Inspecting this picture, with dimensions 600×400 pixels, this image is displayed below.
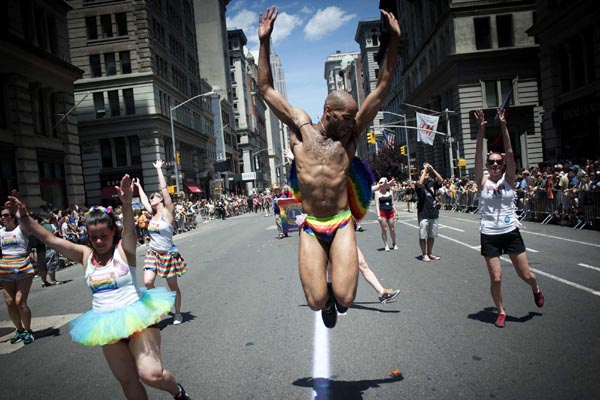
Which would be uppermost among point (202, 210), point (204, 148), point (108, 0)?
point (108, 0)

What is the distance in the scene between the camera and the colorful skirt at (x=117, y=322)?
3438 millimetres

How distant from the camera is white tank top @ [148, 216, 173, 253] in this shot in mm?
7141

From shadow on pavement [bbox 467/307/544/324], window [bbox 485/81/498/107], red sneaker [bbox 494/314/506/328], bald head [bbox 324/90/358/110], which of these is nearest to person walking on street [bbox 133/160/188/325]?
bald head [bbox 324/90/358/110]

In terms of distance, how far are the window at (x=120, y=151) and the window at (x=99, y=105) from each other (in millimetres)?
2477

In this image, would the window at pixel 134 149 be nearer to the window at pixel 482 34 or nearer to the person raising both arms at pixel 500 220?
the window at pixel 482 34

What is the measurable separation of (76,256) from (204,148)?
195ft

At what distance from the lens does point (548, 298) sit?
676 centimetres

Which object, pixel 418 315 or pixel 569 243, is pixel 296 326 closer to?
pixel 418 315

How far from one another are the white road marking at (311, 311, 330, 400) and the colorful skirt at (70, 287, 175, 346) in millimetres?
1472

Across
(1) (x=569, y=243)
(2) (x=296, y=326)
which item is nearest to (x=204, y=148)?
(1) (x=569, y=243)

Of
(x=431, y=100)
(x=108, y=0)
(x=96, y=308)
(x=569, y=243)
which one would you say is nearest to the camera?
(x=96, y=308)

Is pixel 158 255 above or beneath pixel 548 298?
above

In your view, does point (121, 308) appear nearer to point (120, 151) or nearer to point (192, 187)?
point (120, 151)

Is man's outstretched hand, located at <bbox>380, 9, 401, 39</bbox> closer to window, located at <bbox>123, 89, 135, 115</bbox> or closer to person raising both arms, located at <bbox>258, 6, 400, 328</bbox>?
person raising both arms, located at <bbox>258, 6, 400, 328</bbox>
